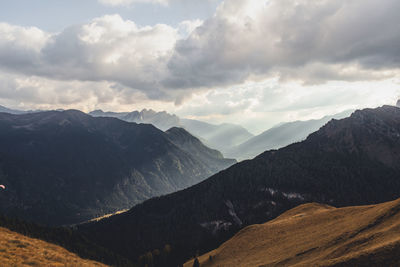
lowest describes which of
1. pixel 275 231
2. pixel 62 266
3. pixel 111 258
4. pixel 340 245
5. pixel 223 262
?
pixel 111 258

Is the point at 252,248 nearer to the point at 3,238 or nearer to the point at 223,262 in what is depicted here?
the point at 223,262

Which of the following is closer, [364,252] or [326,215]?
[364,252]

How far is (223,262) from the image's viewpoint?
120312mm


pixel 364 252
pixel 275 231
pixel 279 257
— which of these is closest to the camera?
pixel 364 252

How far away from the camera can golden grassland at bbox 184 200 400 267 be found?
55.1m

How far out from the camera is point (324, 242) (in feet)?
264

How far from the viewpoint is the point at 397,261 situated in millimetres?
49062

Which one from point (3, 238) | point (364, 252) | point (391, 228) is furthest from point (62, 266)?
point (391, 228)

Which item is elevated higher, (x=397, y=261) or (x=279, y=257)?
(x=397, y=261)

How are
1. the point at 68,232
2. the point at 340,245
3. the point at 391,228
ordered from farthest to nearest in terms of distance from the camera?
the point at 68,232 → the point at 340,245 → the point at 391,228

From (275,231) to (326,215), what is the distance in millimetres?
25045

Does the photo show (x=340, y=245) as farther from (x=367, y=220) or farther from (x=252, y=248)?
(x=252, y=248)

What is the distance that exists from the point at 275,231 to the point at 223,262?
29779mm

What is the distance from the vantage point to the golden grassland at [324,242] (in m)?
55.1
